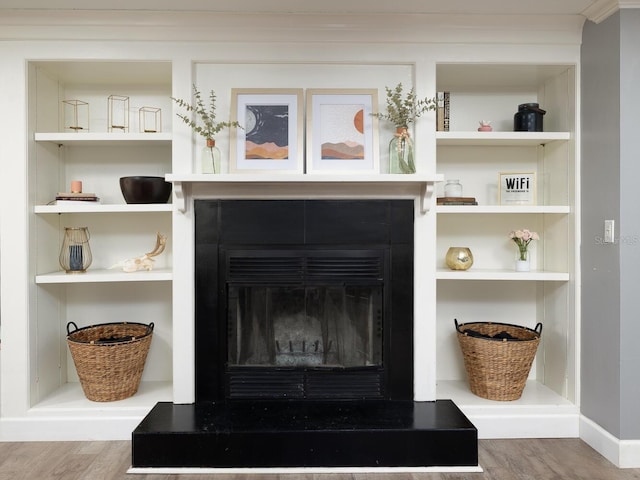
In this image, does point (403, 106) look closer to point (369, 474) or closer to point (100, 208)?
point (100, 208)

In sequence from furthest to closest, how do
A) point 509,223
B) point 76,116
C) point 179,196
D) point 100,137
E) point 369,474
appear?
point 509,223
point 76,116
point 100,137
point 179,196
point 369,474

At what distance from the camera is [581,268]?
8.06ft

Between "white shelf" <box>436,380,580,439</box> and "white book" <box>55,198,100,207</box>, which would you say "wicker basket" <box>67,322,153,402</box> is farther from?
"white shelf" <box>436,380,580,439</box>

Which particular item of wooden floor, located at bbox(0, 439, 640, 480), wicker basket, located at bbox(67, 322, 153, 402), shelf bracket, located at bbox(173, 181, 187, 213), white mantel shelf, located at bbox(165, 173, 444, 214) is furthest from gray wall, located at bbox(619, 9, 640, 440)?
wicker basket, located at bbox(67, 322, 153, 402)

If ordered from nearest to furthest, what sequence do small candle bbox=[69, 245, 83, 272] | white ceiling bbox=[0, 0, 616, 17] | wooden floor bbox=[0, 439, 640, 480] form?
wooden floor bbox=[0, 439, 640, 480] < white ceiling bbox=[0, 0, 616, 17] < small candle bbox=[69, 245, 83, 272]

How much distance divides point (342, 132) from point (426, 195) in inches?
22.0

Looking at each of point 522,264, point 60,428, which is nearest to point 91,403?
point 60,428

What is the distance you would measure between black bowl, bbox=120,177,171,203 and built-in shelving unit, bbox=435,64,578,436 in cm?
158

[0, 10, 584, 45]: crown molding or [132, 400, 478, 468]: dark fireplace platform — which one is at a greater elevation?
[0, 10, 584, 45]: crown molding

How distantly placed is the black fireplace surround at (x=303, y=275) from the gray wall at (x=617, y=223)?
923 mm

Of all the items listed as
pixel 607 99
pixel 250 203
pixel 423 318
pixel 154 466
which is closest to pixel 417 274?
pixel 423 318

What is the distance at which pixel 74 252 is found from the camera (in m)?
2.59

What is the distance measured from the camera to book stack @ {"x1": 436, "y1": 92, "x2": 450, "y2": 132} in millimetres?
2543

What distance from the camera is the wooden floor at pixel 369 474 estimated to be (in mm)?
2047
